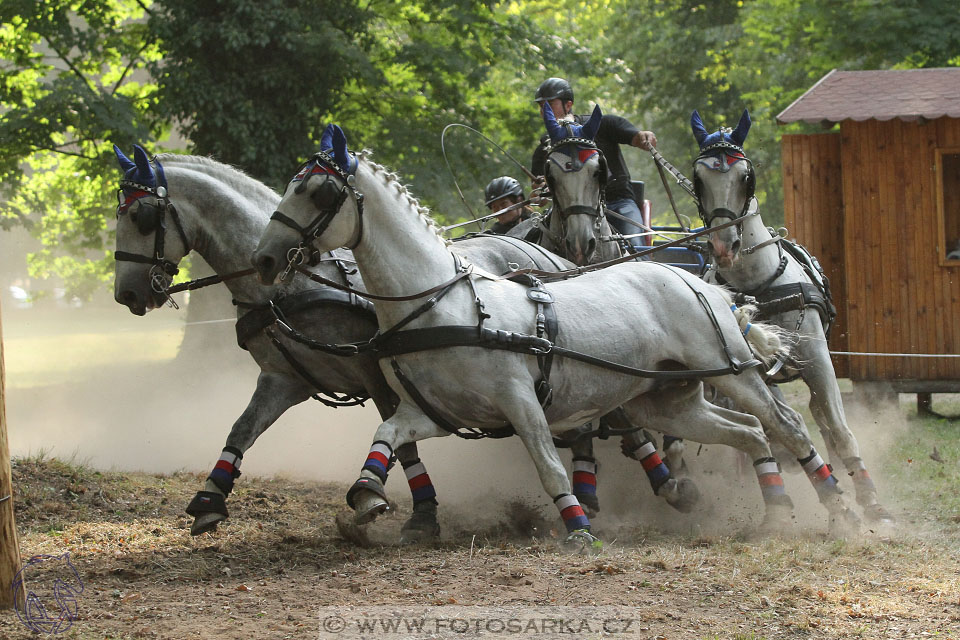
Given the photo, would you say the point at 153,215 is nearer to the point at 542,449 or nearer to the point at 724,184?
the point at 542,449

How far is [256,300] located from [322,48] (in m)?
8.46

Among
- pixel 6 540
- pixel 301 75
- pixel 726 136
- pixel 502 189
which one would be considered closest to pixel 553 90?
pixel 726 136

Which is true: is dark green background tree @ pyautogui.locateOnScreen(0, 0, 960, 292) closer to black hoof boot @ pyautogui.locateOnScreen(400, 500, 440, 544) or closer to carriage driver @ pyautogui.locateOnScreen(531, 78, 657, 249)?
carriage driver @ pyautogui.locateOnScreen(531, 78, 657, 249)

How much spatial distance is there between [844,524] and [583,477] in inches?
63.2

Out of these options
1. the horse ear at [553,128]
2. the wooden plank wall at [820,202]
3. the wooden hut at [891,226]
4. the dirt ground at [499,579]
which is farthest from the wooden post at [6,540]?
the wooden plank wall at [820,202]

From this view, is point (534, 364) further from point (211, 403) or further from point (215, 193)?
point (211, 403)

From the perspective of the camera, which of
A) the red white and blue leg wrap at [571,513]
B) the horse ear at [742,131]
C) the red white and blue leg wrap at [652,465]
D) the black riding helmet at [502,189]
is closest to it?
the red white and blue leg wrap at [571,513]

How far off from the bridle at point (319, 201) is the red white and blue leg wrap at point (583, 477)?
250 cm

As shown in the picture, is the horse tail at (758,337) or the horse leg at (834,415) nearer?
the horse tail at (758,337)

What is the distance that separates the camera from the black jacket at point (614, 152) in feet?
26.5

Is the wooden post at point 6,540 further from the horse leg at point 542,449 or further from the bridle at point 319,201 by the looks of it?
the horse leg at point 542,449

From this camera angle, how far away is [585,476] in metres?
6.80

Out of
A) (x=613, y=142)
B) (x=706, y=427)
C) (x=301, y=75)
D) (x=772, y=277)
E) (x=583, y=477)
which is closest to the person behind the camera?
(x=706, y=427)

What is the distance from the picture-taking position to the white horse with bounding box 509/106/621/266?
6.71 meters
